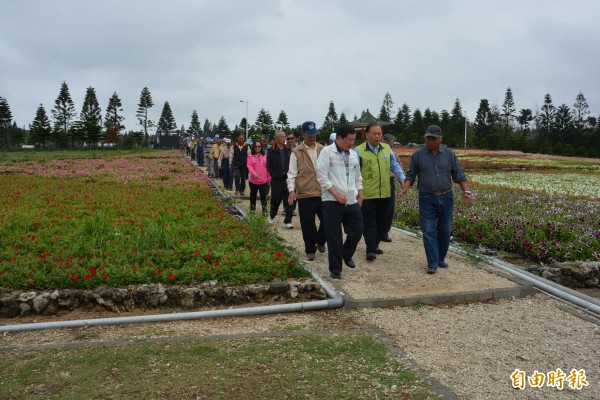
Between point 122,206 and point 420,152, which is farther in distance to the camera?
point 122,206

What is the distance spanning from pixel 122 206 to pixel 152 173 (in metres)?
9.72

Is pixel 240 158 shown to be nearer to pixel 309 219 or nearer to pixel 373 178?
pixel 309 219

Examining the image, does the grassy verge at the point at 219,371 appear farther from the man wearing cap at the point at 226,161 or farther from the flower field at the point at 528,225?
the man wearing cap at the point at 226,161

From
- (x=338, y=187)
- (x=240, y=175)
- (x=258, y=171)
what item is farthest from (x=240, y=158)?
(x=338, y=187)

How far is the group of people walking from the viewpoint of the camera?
6152 mm

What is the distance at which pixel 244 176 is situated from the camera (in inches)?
563

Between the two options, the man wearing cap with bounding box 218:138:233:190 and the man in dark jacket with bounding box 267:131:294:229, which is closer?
the man in dark jacket with bounding box 267:131:294:229

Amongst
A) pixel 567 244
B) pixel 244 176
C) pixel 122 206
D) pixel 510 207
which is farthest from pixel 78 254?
pixel 510 207

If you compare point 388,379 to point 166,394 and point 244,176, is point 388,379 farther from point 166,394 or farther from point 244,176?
point 244,176

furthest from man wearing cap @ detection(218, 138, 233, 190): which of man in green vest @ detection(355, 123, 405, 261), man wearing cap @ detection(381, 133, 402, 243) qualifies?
man in green vest @ detection(355, 123, 405, 261)

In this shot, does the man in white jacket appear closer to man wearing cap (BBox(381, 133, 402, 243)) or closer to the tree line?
man wearing cap (BBox(381, 133, 402, 243))

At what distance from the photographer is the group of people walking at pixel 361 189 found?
615 cm

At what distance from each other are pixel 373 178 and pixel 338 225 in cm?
116

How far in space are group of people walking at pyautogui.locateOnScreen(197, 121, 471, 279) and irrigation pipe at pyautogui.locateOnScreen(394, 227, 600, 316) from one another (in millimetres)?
735
